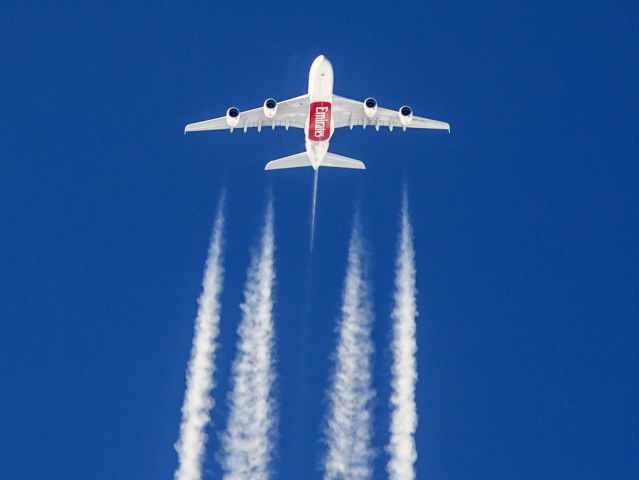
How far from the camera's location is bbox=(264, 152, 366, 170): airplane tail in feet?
224

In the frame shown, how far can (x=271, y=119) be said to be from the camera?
71.4 m

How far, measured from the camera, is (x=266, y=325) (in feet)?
209

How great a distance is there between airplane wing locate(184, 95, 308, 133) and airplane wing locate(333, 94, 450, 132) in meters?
2.19

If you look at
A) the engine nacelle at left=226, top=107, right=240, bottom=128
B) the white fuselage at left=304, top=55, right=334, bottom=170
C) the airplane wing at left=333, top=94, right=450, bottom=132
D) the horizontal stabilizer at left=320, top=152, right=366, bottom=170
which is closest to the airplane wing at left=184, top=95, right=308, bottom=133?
the engine nacelle at left=226, top=107, right=240, bottom=128

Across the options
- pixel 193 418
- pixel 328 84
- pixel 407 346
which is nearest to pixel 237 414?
pixel 193 418

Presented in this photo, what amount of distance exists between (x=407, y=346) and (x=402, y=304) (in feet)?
9.08

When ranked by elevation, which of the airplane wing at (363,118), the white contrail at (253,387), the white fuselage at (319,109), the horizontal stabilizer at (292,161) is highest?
the airplane wing at (363,118)

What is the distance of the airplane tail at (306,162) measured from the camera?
224ft

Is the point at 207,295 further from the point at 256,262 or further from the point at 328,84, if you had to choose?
the point at 328,84

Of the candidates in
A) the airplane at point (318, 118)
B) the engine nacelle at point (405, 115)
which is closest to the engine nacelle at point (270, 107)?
the airplane at point (318, 118)

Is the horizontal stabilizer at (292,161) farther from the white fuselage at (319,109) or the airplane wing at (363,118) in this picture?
the airplane wing at (363,118)

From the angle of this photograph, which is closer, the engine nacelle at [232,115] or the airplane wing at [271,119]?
the engine nacelle at [232,115]

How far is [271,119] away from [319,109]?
5.94 meters

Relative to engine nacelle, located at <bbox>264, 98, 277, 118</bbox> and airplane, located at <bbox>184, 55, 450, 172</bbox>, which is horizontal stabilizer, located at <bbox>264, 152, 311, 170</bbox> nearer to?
airplane, located at <bbox>184, 55, 450, 172</bbox>
